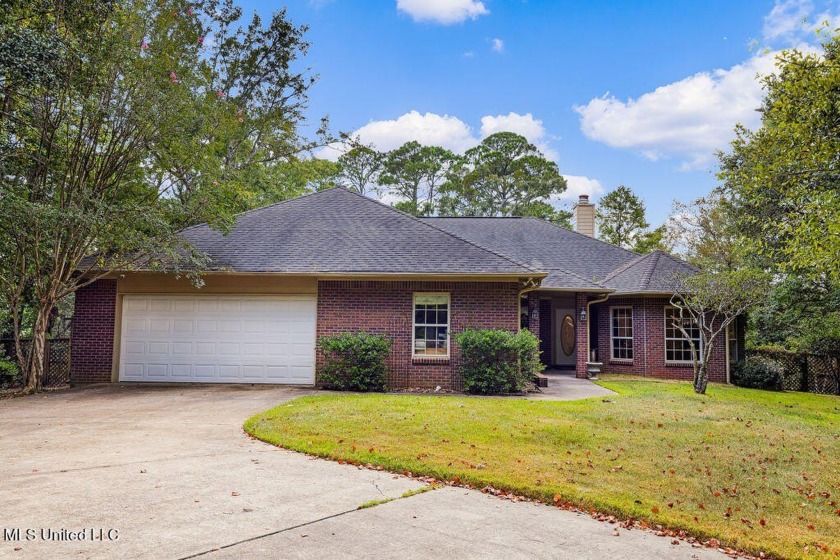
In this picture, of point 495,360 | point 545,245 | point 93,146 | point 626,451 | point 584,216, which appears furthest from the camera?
point 584,216

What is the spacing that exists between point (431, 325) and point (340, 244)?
3.34 metres

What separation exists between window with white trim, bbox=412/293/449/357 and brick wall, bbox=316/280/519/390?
6.6 inches

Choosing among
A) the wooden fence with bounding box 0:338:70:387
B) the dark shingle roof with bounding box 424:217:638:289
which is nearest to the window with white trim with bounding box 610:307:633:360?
the dark shingle roof with bounding box 424:217:638:289

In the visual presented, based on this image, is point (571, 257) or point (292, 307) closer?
point (292, 307)

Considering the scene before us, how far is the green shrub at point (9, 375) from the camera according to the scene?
12.3 m

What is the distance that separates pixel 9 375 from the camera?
12602 mm

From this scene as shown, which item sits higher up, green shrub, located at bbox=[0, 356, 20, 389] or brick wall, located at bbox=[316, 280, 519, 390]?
brick wall, located at bbox=[316, 280, 519, 390]

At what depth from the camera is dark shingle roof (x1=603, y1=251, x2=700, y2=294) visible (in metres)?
16.9

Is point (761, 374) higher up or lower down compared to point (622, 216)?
lower down

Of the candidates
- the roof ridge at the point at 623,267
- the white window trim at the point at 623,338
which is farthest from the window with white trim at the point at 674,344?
the roof ridge at the point at 623,267

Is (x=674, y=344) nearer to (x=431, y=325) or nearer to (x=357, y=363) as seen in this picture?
(x=431, y=325)

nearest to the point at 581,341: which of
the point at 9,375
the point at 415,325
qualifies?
the point at 415,325


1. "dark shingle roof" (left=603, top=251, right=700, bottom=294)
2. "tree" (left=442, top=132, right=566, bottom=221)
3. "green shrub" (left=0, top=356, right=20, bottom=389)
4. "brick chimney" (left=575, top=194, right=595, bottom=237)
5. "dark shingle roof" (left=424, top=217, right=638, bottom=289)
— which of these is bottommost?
"green shrub" (left=0, top=356, right=20, bottom=389)

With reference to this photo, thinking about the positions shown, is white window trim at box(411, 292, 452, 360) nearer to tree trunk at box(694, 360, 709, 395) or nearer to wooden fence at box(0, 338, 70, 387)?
tree trunk at box(694, 360, 709, 395)
